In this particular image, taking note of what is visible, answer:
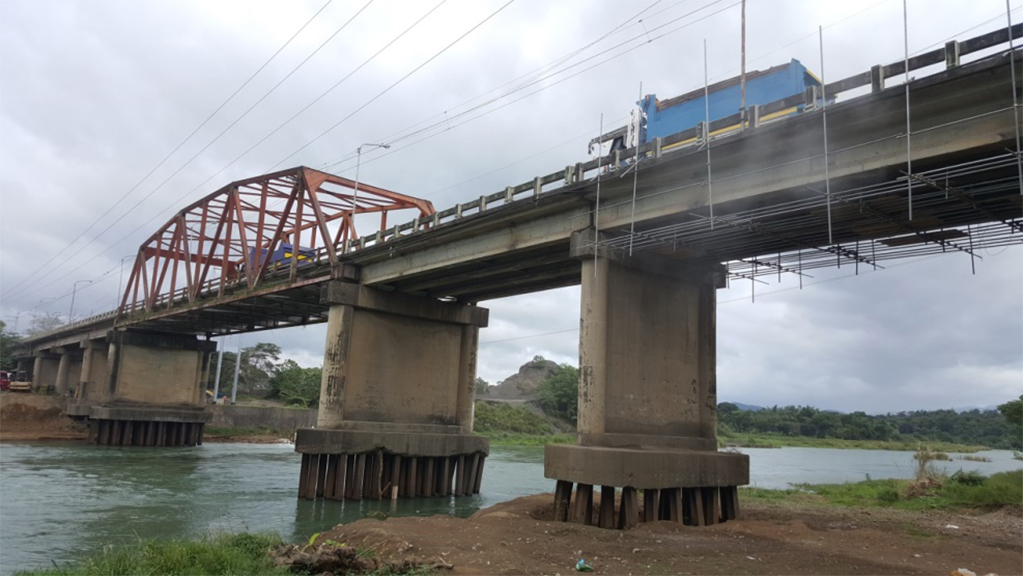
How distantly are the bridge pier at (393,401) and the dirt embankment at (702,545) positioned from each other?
358 inches

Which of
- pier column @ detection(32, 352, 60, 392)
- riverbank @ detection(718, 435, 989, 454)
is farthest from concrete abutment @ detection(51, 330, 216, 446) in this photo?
riverbank @ detection(718, 435, 989, 454)

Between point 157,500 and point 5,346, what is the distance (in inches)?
3508

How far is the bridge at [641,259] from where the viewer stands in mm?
13062

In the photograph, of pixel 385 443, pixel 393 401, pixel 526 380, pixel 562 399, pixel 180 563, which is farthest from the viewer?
pixel 526 380

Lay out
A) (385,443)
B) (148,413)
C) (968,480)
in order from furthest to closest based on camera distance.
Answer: (148,413)
(385,443)
(968,480)

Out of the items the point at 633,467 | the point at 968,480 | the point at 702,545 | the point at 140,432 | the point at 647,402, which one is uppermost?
the point at 647,402

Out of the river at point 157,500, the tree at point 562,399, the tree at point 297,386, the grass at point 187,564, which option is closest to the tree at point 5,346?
the tree at point 297,386

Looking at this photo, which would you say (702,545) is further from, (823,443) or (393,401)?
(823,443)

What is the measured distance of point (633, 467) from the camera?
53.4 ft

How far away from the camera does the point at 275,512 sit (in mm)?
22922

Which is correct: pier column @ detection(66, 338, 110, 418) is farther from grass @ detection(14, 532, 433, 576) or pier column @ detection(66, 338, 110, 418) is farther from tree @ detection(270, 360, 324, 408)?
grass @ detection(14, 532, 433, 576)

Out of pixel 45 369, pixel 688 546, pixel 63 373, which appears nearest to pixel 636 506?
pixel 688 546

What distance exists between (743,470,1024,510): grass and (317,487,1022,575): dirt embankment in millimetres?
4184

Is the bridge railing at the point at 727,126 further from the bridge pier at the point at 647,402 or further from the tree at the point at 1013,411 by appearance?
the tree at the point at 1013,411
